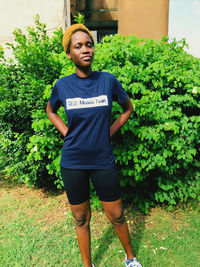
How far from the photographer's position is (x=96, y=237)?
2902mm

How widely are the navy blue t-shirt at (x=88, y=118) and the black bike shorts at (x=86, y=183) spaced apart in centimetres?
6

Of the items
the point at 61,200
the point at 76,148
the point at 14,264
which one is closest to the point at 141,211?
the point at 61,200

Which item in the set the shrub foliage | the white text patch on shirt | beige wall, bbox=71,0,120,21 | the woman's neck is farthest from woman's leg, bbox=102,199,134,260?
beige wall, bbox=71,0,120,21

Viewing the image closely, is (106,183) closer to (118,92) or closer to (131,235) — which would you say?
(118,92)

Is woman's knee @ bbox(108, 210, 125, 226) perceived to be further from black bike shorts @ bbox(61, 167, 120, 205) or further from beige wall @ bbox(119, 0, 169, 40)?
beige wall @ bbox(119, 0, 169, 40)

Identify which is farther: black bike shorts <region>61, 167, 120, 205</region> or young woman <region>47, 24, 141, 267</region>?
black bike shorts <region>61, 167, 120, 205</region>

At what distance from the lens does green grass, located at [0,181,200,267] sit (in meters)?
2.53

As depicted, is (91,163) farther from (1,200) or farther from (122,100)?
(1,200)

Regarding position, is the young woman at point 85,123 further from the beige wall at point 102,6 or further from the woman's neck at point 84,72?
the beige wall at point 102,6

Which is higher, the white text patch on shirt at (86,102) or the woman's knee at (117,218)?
the white text patch on shirt at (86,102)

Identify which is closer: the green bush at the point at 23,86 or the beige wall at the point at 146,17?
the green bush at the point at 23,86

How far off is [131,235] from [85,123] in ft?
6.40

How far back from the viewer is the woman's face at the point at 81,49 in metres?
1.75

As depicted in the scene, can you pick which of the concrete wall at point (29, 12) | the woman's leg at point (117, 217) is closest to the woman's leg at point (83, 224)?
the woman's leg at point (117, 217)
